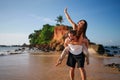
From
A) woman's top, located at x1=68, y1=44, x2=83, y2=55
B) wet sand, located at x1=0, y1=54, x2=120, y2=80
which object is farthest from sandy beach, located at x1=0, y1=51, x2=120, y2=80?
woman's top, located at x1=68, y1=44, x2=83, y2=55

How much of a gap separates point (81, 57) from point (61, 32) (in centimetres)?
5934

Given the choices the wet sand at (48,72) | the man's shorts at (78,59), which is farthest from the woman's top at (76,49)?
the wet sand at (48,72)

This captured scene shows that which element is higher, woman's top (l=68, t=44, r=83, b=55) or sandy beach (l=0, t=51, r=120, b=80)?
woman's top (l=68, t=44, r=83, b=55)

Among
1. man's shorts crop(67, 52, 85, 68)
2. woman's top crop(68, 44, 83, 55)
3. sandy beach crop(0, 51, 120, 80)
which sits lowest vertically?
sandy beach crop(0, 51, 120, 80)

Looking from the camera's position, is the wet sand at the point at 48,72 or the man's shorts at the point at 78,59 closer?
the man's shorts at the point at 78,59

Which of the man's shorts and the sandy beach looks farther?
the sandy beach

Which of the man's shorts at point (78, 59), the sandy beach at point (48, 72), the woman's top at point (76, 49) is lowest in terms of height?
the sandy beach at point (48, 72)

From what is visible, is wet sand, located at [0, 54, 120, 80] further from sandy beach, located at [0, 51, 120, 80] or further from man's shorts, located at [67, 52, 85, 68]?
man's shorts, located at [67, 52, 85, 68]

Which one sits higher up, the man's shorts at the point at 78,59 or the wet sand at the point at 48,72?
the man's shorts at the point at 78,59

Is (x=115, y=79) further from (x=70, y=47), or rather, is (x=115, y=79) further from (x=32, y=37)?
(x=32, y=37)

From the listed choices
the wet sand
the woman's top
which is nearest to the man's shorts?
the woman's top

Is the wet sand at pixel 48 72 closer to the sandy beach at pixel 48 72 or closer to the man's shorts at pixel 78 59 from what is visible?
the sandy beach at pixel 48 72

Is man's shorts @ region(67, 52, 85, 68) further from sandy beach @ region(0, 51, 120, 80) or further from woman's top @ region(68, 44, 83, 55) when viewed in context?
sandy beach @ region(0, 51, 120, 80)

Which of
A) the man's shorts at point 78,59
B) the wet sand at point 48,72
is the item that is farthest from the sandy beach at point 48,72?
the man's shorts at point 78,59
